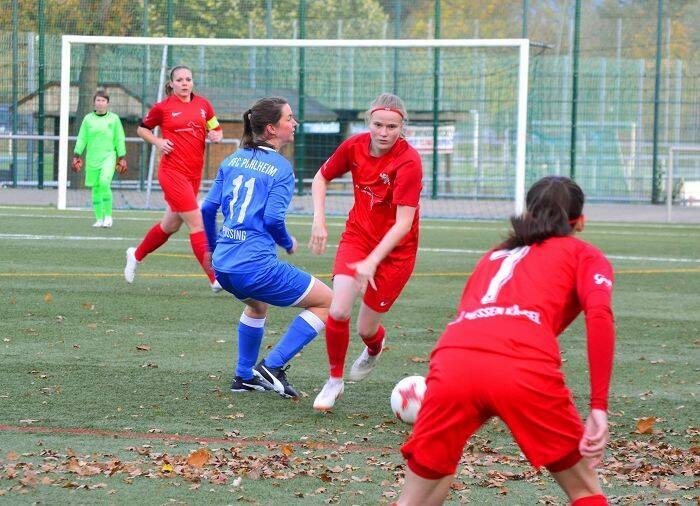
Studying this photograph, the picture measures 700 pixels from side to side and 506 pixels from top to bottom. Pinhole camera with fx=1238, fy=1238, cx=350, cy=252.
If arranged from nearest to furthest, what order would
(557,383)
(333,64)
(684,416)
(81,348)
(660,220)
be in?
(557,383) < (684,416) < (81,348) < (660,220) < (333,64)

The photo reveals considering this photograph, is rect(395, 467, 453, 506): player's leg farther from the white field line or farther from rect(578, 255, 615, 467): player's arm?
the white field line

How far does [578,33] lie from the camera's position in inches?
1074

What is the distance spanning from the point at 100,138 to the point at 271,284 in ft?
41.9

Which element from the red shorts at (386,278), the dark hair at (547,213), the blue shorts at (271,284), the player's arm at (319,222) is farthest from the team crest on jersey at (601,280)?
the red shorts at (386,278)

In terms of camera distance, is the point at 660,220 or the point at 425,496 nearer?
the point at 425,496

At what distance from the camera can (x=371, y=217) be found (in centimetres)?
705

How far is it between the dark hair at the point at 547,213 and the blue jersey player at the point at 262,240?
278cm

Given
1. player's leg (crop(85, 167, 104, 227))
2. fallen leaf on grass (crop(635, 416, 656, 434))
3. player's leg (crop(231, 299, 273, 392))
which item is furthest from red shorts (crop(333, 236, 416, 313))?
player's leg (crop(85, 167, 104, 227))

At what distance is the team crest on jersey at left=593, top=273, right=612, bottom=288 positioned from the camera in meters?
3.84

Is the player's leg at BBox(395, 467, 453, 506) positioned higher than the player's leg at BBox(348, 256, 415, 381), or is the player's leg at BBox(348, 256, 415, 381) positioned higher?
the player's leg at BBox(348, 256, 415, 381)

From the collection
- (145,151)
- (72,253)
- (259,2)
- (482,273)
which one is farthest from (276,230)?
(259,2)

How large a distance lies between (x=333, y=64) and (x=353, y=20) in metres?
2.11

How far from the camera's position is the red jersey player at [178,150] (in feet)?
38.9

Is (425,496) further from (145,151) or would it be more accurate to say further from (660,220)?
(145,151)
